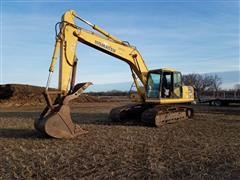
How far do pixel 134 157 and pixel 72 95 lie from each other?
435cm

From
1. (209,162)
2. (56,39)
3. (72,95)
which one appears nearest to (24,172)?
(209,162)

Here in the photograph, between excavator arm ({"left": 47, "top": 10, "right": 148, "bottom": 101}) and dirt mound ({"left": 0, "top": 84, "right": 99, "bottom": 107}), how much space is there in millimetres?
22122

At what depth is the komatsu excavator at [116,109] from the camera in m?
12.8

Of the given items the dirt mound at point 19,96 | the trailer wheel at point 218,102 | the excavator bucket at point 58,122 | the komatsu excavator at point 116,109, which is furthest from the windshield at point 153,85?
the dirt mound at point 19,96

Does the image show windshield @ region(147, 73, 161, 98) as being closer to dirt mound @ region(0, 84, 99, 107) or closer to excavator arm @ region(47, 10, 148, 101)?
excavator arm @ region(47, 10, 148, 101)

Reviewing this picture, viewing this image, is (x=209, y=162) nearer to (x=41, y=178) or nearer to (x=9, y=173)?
(x=41, y=178)

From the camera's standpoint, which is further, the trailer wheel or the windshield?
the trailer wheel

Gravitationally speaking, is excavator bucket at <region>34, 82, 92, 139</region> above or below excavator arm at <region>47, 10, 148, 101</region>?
below

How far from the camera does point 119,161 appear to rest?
30.2 feet

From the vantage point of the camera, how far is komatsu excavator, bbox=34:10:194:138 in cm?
1275

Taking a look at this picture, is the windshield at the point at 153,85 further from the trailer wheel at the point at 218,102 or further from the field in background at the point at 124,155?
the trailer wheel at the point at 218,102

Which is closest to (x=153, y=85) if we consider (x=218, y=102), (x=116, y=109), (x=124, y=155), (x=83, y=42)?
(x=116, y=109)

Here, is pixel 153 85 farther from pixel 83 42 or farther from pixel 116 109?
pixel 83 42

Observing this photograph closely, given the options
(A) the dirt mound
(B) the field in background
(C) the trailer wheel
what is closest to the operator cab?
(B) the field in background
